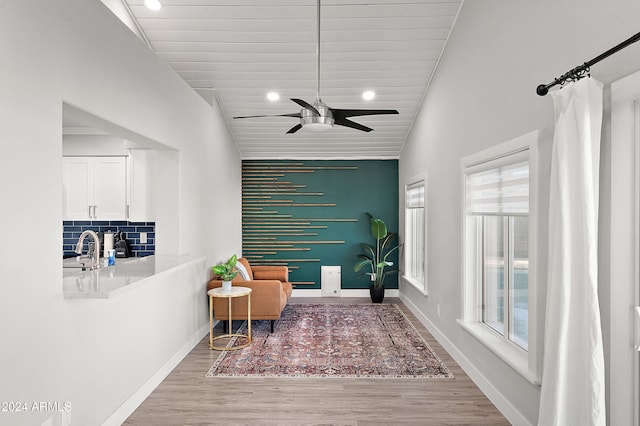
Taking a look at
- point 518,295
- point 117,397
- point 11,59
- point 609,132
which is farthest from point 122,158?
point 609,132

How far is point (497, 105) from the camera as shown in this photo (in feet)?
10.7

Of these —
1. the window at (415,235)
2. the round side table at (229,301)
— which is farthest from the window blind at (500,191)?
the round side table at (229,301)

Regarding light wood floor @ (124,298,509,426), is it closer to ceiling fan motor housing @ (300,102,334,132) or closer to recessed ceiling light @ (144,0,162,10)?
ceiling fan motor housing @ (300,102,334,132)

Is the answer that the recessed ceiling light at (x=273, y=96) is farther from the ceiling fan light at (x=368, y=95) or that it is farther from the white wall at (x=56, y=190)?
the white wall at (x=56, y=190)

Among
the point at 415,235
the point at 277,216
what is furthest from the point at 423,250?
the point at 277,216

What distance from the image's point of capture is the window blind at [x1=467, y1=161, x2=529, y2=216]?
297 centimetres

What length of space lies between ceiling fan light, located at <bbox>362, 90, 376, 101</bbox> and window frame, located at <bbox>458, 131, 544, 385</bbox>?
1.97 meters

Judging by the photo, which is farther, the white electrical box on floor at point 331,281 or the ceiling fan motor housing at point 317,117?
the white electrical box on floor at point 331,281

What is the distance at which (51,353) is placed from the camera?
2.18 metres

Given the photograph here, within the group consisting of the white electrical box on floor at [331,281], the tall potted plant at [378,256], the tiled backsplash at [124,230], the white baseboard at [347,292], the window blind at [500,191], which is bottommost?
the white baseboard at [347,292]

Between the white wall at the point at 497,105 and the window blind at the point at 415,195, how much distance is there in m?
0.32

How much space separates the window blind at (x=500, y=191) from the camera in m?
2.97

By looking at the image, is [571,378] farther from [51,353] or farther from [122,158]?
[122,158]

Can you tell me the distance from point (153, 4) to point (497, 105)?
3192mm
